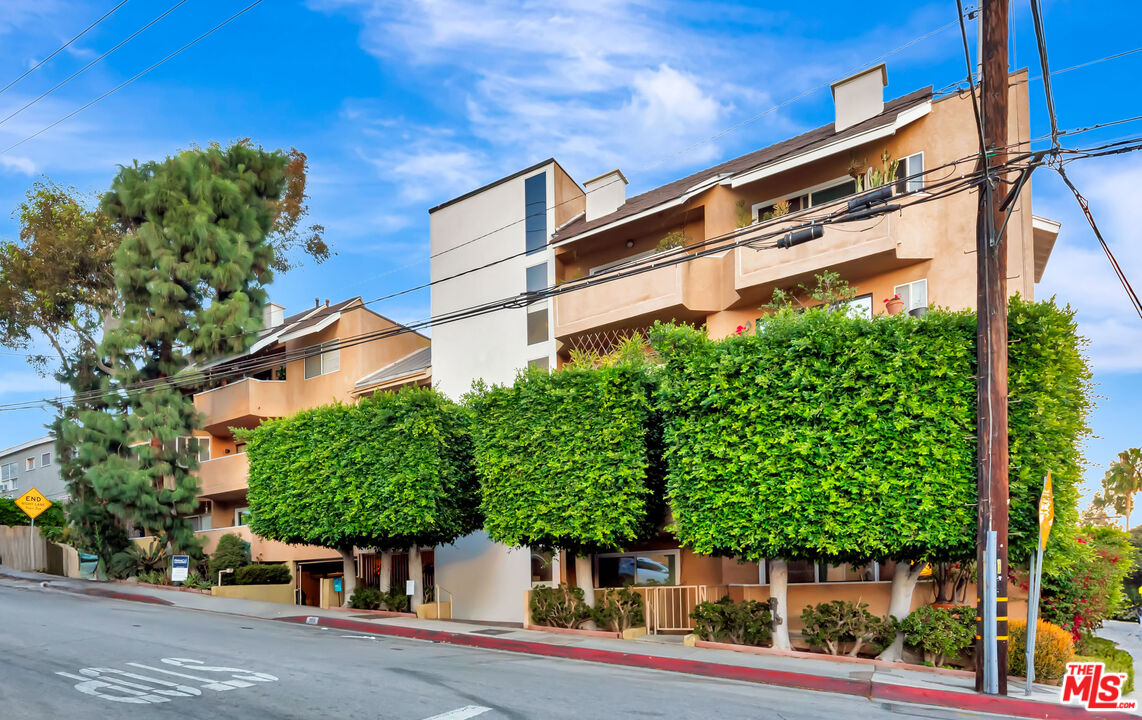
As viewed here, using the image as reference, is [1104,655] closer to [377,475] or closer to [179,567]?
[377,475]

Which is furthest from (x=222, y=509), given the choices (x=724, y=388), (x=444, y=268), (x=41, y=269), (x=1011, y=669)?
(x=1011, y=669)

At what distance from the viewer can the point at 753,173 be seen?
74.8 feet

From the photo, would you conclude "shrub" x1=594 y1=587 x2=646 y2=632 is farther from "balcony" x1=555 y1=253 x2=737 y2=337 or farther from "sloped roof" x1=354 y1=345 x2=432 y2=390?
"sloped roof" x1=354 y1=345 x2=432 y2=390

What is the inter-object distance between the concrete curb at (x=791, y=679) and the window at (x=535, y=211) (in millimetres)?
11906

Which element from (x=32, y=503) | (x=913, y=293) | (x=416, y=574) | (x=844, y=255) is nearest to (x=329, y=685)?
(x=416, y=574)

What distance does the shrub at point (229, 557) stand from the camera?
99.8 ft

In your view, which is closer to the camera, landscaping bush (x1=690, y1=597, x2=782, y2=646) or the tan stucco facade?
landscaping bush (x1=690, y1=597, x2=782, y2=646)

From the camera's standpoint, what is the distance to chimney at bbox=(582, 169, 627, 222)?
2739 cm

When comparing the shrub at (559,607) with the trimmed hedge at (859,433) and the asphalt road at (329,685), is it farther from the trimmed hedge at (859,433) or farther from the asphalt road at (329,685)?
the trimmed hedge at (859,433)

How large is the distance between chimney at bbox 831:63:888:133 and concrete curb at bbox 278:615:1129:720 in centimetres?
1366

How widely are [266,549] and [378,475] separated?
42.1 ft

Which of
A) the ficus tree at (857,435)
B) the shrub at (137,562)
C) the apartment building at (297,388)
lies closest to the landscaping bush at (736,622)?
the ficus tree at (857,435)

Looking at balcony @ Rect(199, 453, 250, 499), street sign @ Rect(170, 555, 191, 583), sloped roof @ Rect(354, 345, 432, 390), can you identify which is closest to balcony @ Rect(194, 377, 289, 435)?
balcony @ Rect(199, 453, 250, 499)

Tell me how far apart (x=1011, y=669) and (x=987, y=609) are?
3055 mm
